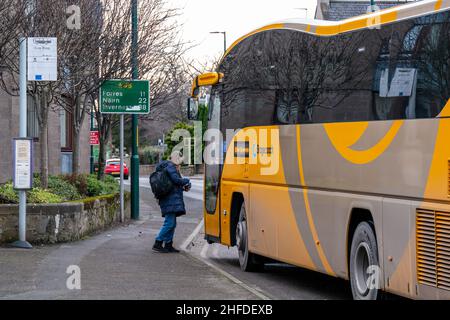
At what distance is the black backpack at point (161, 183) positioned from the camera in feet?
53.6

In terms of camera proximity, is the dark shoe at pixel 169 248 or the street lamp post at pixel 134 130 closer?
the dark shoe at pixel 169 248

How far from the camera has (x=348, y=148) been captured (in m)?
10.6

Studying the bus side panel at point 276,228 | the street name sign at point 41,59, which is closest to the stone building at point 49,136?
the street name sign at point 41,59

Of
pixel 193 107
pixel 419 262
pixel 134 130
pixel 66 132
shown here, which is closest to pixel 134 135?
pixel 134 130

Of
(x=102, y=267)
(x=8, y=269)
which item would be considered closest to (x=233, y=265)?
(x=102, y=267)

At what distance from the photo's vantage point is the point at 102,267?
13.5m

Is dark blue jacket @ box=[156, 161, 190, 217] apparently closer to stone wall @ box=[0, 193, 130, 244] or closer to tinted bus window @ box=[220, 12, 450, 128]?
tinted bus window @ box=[220, 12, 450, 128]

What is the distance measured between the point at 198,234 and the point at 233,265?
6293 mm

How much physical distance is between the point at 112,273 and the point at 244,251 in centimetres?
260

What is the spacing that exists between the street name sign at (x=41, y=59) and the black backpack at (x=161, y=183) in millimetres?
2527

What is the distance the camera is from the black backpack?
53.6 ft

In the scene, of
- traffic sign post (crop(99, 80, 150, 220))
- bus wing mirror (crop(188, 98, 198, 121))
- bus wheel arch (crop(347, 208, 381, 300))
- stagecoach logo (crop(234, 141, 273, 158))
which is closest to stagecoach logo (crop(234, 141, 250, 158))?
stagecoach logo (crop(234, 141, 273, 158))

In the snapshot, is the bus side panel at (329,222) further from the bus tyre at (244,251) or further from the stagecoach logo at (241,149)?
the bus tyre at (244,251)

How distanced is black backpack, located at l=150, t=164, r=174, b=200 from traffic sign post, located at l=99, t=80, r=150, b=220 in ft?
19.6
